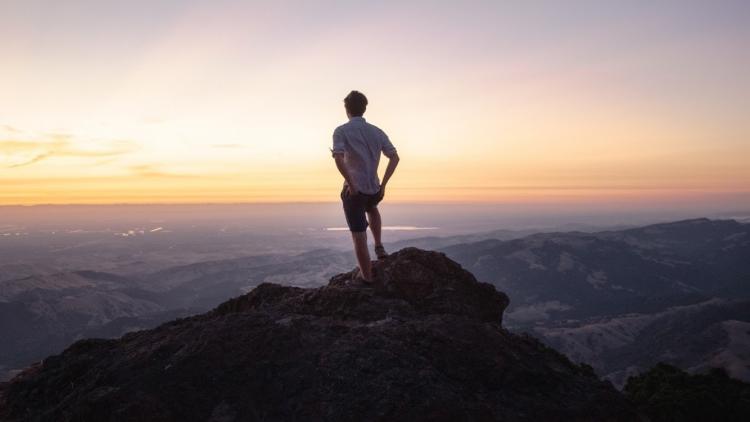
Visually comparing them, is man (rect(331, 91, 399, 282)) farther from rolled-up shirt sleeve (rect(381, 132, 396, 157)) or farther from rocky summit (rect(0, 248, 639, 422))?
rocky summit (rect(0, 248, 639, 422))

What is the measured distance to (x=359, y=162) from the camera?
332 inches

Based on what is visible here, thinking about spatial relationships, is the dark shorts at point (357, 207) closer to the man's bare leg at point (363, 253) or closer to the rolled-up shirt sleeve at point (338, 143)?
the man's bare leg at point (363, 253)

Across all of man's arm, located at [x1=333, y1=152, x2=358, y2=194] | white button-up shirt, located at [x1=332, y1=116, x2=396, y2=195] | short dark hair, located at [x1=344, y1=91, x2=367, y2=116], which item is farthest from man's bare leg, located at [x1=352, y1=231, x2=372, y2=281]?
short dark hair, located at [x1=344, y1=91, x2=367, y2=116]

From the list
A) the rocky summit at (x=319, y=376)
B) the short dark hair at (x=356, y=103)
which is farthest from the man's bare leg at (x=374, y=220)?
the short dark hair at (x=356, y=103)

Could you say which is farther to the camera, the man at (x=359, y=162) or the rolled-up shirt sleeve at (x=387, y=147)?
the rolled-up shirt sleeve at (x=387, y=147)

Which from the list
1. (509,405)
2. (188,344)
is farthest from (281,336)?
(509,405)

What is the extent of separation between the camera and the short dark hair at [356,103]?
28.2 feet

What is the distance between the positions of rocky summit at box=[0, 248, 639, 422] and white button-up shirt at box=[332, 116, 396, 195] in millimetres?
2380

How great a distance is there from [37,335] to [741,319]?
268 meters

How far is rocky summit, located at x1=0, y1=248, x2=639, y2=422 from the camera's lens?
5.45m

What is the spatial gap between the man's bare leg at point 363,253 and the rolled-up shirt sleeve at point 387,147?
1.61 m

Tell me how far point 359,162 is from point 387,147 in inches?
26.3

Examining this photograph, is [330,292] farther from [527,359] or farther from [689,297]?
[689,297]

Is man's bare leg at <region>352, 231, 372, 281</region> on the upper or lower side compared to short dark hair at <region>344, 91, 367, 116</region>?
lower
